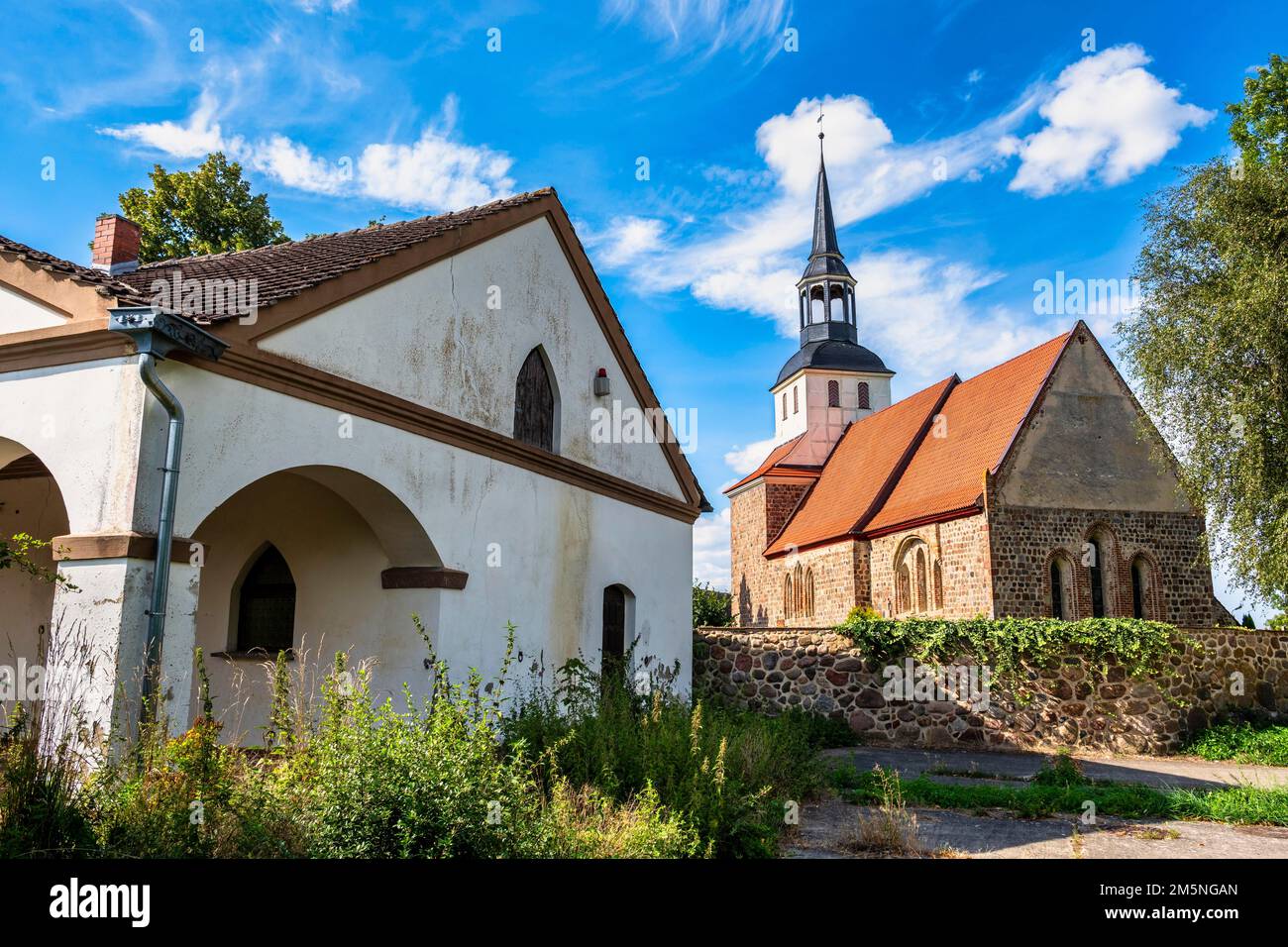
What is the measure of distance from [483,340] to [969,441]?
1673 centimetres

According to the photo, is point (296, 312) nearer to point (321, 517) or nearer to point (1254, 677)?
point (321, 517)

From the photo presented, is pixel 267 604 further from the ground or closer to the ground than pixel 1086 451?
closer to the ground

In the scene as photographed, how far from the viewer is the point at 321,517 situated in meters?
10.6

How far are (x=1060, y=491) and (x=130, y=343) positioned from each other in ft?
65.6

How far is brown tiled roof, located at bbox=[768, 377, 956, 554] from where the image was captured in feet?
91.0

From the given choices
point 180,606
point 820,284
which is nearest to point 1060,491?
point 180,606

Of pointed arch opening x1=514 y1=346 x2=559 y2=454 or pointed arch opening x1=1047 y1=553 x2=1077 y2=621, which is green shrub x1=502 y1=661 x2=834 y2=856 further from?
pointed arch opening x1=1047 y1=553 x2=1077 y2=621

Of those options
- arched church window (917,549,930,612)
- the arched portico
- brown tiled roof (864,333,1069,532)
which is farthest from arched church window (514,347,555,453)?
arched church window (917,549,930,612)

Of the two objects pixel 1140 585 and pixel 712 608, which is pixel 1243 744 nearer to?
pixel 1140 585

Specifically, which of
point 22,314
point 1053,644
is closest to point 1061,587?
point 1053,644

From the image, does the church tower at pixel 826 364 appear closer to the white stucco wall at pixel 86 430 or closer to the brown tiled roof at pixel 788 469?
the brown tiled roof at pixel 788 469

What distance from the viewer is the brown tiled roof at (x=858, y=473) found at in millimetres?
27734

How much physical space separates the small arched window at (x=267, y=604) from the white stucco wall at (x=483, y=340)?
9.81 feet

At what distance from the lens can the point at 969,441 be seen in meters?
24.0
